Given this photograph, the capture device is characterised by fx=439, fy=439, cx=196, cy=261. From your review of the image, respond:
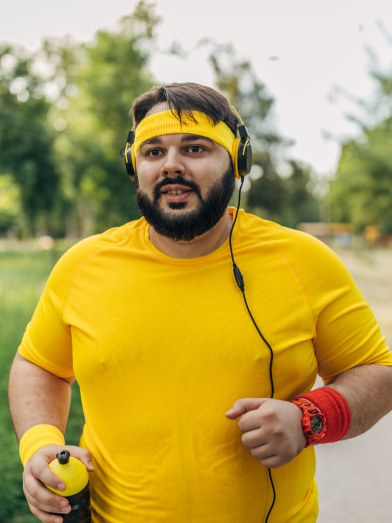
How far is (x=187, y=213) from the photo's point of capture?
1.73 meters

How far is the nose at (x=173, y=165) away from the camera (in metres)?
1.71

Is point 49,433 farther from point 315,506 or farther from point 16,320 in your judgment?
point 16,320

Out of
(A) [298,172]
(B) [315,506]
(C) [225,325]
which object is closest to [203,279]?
(C) [225,325]

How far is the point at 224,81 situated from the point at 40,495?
23856 mm

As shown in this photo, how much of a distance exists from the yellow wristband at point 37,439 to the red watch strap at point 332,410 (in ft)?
3.06

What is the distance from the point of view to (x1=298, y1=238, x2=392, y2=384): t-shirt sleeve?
5.44ft

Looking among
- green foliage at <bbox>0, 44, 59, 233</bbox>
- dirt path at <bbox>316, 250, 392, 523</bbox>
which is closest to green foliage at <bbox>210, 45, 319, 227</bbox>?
green foliage at <bbox>0, 44, 59, 233</bbox>

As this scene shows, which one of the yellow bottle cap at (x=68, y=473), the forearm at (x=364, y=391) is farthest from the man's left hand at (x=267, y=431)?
the yellow bottle cap at (x=68, y=473)

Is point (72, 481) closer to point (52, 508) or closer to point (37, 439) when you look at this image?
point (52, 508)

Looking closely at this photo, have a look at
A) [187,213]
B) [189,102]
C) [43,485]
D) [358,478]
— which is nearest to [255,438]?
[43,485]

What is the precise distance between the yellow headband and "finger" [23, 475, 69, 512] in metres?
1.35

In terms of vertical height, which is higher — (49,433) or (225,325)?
(225,325)

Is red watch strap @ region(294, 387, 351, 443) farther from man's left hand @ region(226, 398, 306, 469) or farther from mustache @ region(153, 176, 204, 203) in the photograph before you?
mustache @ region(153, 176, 204, 203)

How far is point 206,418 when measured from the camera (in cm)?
160
